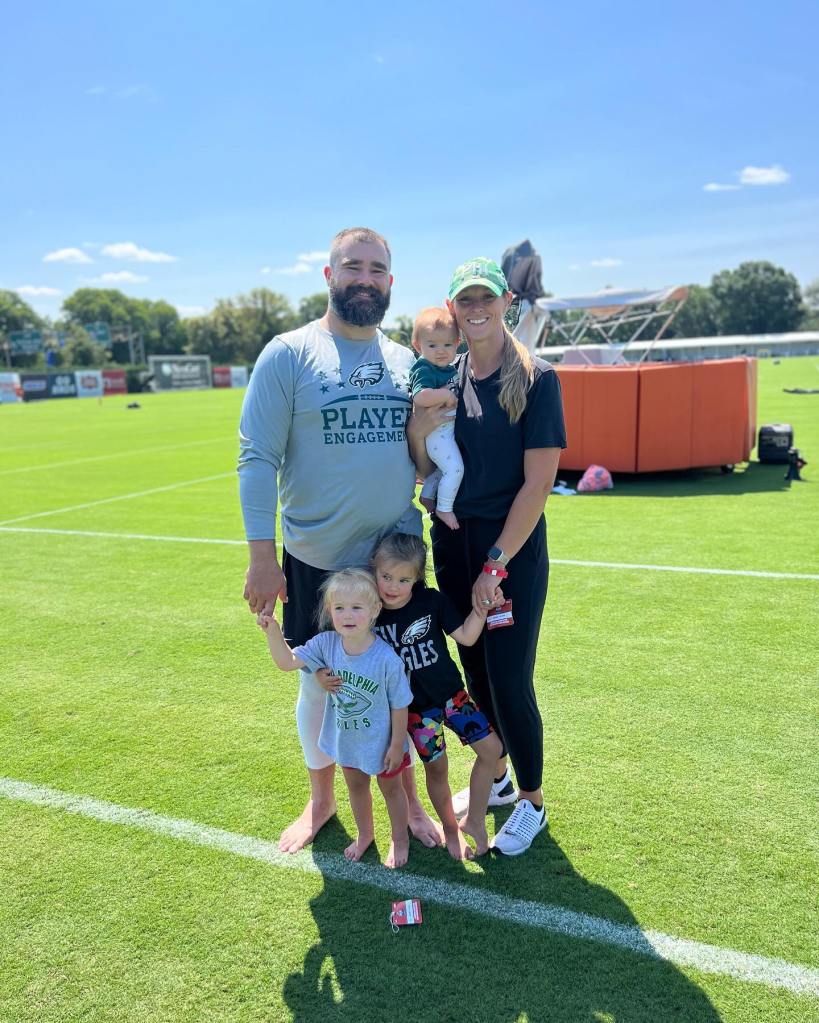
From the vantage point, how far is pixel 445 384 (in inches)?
109

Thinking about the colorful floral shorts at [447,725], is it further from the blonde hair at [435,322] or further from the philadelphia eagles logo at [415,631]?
the blonde hair at [435,322]

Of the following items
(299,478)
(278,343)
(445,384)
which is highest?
(278,343)

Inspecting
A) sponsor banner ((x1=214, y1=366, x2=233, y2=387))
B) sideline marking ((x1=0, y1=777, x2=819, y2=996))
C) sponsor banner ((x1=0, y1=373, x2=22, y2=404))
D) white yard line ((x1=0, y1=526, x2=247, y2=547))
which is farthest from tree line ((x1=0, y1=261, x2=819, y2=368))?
sideline marking ((x1=0, y1=777, x2=819, y2=996))

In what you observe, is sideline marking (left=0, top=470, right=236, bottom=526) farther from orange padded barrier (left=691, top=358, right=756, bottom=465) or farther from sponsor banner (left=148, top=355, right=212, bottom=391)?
sponsor banner (left=148, top=355, right=212, bottom=391)

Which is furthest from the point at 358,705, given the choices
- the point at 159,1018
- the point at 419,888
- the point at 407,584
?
the point at 159,1018

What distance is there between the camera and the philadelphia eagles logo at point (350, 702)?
2771 mm

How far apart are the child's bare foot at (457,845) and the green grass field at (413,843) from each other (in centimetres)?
9

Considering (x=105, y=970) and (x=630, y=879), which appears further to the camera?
(x=630, y=879)

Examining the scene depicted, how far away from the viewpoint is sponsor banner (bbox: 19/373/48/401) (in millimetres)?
46812

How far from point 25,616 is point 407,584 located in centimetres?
432

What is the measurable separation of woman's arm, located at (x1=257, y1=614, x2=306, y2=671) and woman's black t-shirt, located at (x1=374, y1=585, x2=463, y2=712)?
342 millimetres

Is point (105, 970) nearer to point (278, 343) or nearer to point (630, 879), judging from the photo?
point (630, 879)

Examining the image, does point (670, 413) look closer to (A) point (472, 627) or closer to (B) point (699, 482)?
(B) point (699, 482)

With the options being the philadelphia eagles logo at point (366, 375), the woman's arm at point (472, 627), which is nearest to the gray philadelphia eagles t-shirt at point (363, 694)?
the woman's arm at point (472, 627)
